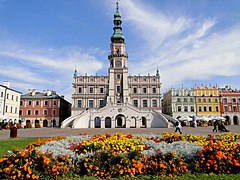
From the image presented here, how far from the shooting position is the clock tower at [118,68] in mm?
54125

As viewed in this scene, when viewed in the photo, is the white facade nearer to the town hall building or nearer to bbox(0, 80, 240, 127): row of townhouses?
bbox(0, 80, 240, 127): row of townhouses

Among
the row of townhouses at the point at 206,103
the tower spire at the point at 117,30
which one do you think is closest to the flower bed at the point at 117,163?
the tower spire at the point at 117,30

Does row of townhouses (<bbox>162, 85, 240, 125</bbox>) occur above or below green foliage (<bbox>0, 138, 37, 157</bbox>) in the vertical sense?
above

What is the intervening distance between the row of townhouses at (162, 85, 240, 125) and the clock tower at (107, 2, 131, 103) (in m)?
18.2

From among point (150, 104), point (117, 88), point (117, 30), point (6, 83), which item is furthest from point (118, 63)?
point (6, 83)

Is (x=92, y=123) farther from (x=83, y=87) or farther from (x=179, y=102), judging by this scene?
(x=179, y=102)

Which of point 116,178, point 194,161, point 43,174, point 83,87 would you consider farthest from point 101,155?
point 83,87

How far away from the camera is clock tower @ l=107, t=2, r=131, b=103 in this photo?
54.1 meters

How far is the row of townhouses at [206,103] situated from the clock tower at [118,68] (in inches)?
717

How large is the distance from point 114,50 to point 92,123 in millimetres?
24452

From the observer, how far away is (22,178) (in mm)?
5254

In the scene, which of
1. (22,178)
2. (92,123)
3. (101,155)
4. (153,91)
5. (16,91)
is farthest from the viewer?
(153,91)

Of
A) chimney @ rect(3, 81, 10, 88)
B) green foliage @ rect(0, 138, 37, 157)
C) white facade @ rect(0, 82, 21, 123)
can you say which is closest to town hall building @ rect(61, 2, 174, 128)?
white facade @ rect(0, 82, 21, 123)

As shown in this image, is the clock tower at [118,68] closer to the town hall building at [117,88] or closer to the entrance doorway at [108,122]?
the town hall building at [117,88]
